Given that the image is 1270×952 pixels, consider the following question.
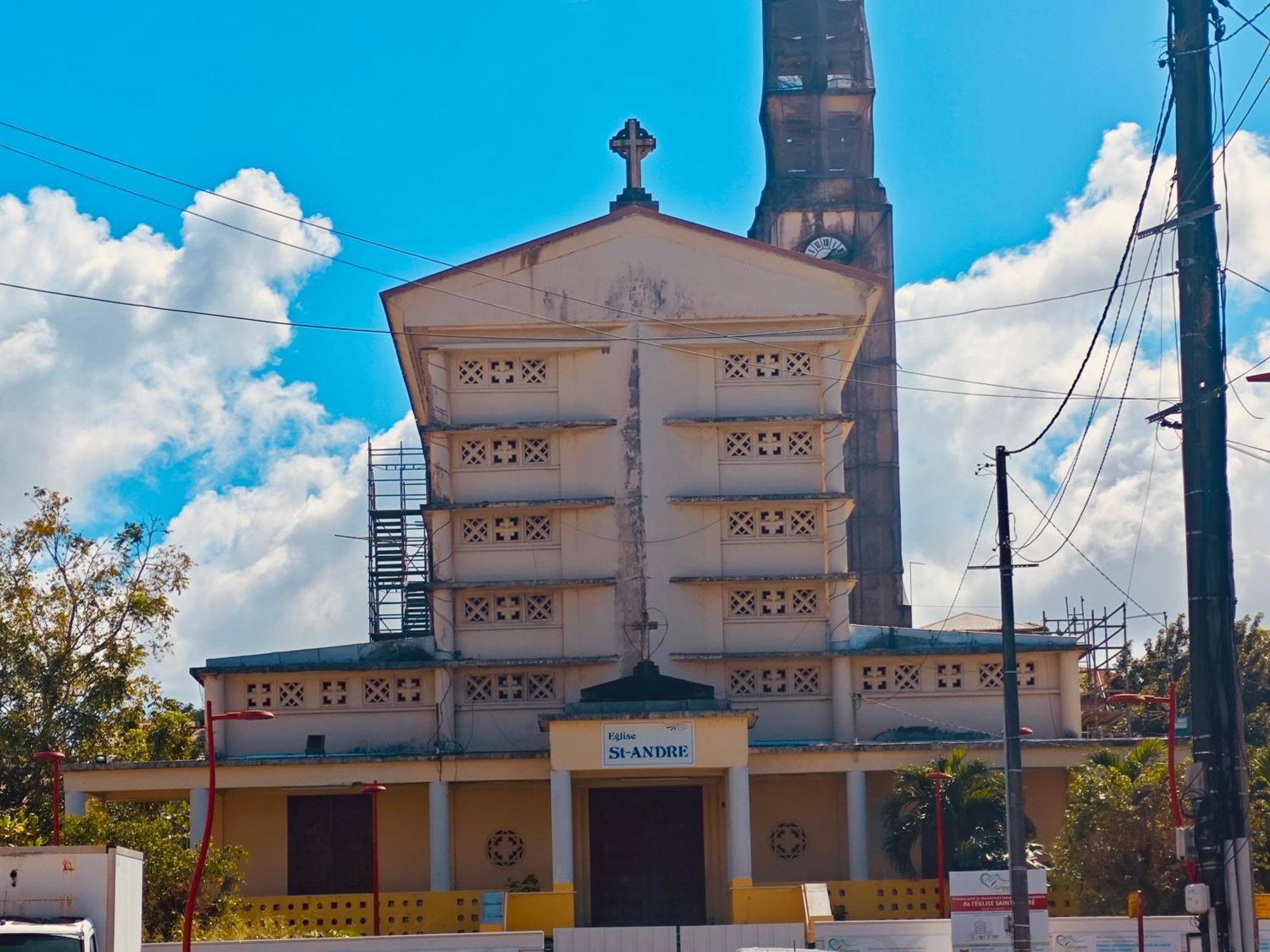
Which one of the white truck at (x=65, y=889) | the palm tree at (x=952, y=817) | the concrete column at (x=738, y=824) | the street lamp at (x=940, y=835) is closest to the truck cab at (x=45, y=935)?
the white truck at (x=65, y=889)

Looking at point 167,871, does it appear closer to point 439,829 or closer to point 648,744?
point 439,829

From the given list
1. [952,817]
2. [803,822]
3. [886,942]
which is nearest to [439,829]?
[803,822]

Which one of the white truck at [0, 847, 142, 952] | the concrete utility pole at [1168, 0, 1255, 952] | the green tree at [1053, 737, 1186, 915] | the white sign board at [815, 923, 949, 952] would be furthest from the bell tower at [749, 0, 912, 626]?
the white truck at [0, 847, 142, 952]

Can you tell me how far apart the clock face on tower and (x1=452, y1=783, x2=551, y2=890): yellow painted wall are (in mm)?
35629

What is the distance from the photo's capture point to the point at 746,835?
35.2m

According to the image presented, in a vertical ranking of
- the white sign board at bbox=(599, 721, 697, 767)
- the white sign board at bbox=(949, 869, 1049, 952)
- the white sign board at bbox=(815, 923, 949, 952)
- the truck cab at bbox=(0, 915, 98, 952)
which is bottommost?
the white sign board at bbox=(815, 923, 949, 952)

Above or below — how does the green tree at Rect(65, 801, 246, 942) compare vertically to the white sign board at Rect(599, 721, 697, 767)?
below

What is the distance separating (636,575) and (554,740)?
214 inches

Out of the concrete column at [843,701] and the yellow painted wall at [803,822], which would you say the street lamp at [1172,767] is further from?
the yellow painted wall at [803,822]

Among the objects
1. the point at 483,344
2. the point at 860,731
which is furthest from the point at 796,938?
the point at 483,344

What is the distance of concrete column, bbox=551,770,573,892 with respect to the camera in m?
34.7

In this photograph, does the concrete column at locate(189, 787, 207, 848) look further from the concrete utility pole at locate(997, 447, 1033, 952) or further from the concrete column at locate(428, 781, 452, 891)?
the concrete utility pole at locate(997, 447, 1033, 952)

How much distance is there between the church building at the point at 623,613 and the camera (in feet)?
128

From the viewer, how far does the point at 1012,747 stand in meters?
25.7
